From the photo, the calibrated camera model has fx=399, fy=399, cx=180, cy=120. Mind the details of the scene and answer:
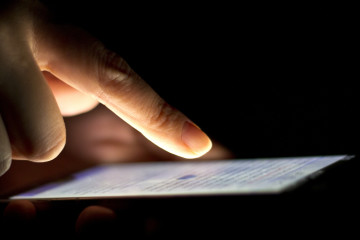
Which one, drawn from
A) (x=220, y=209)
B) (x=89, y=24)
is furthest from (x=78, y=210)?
(x=89, y=24)

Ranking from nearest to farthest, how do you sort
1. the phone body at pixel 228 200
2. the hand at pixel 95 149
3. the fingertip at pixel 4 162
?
the phone body at pixel 228 200 → the fingertip at pixel 4 162 → the hand at pixel 95 149

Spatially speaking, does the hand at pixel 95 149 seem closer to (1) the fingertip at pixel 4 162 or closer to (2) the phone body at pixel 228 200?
(1) the fingertip at pixel 4 162

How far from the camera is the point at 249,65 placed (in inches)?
44.9

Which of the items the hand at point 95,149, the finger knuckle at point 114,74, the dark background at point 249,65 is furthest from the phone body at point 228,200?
the hand at point 95,149

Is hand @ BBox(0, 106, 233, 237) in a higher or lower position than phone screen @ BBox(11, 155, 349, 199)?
higher

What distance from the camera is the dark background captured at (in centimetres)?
108

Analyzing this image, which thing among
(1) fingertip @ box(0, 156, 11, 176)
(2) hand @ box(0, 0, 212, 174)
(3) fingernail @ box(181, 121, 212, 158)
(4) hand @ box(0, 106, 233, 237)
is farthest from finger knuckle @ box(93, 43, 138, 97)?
(4) hand @ box(0, 106, 233, 237)

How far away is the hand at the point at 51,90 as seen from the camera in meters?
0.83

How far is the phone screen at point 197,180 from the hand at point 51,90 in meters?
0.08

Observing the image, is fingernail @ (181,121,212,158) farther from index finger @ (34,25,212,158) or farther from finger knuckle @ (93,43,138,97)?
finger knuckle @ (93,43,138,97)

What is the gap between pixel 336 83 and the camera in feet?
3.54

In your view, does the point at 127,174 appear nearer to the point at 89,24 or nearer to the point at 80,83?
the point at 80,83

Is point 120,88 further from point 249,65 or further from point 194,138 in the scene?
point 249,65

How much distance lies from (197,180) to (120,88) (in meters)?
0.28
